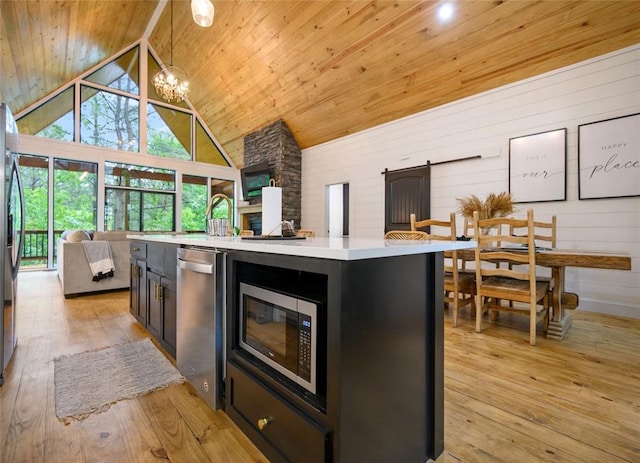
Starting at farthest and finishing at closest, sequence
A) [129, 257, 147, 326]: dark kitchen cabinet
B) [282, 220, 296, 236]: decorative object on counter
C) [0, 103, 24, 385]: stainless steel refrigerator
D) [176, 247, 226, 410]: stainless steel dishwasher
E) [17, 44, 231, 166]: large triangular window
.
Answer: [17, 44, 231, 166]: large triangular window
[129, 257, 147, 326]: dark kitchen cabinet
[0, 103, 24, 385]: stainless steel refrigerator
[282, 220, 296, 236]: decorative object on counter
[176, 247, 226, 410]: stainless steel dishwasher

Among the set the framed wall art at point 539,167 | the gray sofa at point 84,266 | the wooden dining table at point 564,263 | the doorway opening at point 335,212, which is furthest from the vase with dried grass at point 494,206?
the gray sofa at point 84,266

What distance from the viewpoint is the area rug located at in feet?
5.26

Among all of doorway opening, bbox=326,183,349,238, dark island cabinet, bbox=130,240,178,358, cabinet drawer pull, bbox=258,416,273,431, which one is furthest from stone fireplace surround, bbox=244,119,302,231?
cabinet drawer pull, bbox=258,416,273,431

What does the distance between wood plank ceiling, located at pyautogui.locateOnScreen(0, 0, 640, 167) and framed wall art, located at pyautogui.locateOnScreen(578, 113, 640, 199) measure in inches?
33.2

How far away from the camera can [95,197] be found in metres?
6.81

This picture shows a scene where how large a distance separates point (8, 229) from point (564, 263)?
3908 millimetres

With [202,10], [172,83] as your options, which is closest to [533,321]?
[202,10]

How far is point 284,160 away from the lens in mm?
6723

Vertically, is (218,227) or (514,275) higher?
(218,227)

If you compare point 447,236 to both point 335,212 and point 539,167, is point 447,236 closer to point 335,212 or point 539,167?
point 539,167

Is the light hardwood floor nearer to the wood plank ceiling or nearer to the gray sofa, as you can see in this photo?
the gray sofa

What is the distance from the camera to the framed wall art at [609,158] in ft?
10.2

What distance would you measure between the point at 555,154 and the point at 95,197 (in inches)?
339

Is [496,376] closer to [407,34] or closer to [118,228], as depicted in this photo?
[407,34]
